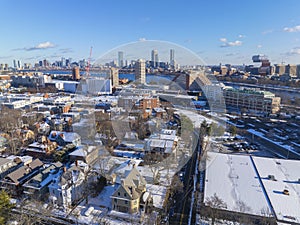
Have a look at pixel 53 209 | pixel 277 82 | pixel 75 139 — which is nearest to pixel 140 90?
pixel 75 139

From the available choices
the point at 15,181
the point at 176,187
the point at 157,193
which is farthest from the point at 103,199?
the point at 15,181

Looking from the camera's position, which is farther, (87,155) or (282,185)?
(87,155)

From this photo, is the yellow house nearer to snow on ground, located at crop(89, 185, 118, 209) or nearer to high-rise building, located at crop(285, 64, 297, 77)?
snow on ground, located at crop(89, 185, 118, 209)

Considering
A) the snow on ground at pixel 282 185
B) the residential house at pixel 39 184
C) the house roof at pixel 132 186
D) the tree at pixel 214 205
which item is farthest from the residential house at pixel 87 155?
the snow on ground at pixel 282 185

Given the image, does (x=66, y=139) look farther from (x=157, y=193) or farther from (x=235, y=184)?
(x=235, y=184)

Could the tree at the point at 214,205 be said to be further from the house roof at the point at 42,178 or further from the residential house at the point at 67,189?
the house roof at the point at 42,178

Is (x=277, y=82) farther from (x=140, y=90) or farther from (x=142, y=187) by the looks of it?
(x=142, y=187)
